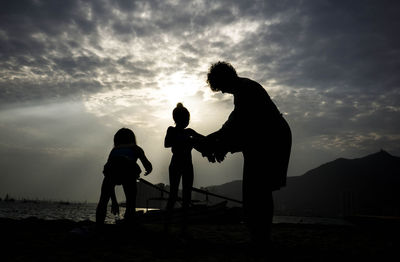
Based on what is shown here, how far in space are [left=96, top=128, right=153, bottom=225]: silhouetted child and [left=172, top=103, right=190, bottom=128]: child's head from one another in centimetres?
120

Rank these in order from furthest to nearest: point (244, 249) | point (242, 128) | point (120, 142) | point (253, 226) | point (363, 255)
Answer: point (120, 142) → point (244, 249) → point (363, 255) → point (242, 128) → point (253, 226)

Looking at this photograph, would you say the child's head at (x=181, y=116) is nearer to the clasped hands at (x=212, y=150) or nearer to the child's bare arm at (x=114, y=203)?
the clasped hands at (x=212, y=150)

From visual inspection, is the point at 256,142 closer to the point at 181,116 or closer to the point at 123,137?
the point at 181,116

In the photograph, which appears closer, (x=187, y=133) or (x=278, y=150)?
(x=278, y=150)

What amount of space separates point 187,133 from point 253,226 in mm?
2319

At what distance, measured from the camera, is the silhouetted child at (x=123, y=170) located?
5355mm

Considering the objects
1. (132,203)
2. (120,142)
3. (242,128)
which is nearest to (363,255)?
(242,128)

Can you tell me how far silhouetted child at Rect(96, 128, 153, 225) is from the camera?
5.36 meters

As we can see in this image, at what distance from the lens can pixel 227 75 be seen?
142 inches

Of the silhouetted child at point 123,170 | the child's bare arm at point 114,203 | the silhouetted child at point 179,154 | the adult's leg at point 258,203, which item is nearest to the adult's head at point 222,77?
the adult's leg at point 258,203

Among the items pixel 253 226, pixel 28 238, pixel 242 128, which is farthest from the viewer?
pixel 28 238

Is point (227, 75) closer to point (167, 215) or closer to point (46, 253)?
point (167, 215)

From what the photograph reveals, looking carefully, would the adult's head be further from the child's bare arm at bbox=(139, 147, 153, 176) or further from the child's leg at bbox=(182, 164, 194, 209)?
the child's bare arm at bbox=(139, 147, 153, 176)

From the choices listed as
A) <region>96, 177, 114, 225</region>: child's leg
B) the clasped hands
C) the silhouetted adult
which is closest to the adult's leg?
the silhouetted adult
